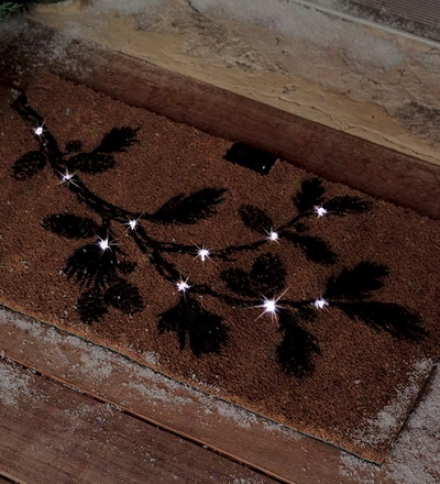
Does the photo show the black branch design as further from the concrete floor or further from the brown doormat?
the concrete floor

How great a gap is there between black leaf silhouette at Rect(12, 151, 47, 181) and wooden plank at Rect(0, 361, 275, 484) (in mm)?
563

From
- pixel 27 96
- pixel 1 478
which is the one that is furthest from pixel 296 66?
pixel 1 478

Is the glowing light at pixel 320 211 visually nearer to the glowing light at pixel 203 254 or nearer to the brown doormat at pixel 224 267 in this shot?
the brown doormat at pixel 224 267

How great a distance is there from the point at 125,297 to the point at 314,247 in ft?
1.60

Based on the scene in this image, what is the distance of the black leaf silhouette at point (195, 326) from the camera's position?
4.48ft

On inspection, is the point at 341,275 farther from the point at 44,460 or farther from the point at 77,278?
the point at 44,460

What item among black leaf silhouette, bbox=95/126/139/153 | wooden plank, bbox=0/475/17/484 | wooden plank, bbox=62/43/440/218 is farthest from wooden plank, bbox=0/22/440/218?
wooden plank, bbox=0/475/17/484

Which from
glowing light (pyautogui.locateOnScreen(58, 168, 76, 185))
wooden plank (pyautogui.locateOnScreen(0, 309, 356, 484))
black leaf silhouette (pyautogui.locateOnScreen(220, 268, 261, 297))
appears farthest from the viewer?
glowing light (pyautogui.locateOnScreen(58, 168, 76, 185))

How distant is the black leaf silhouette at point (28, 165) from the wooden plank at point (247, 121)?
0.26 meters

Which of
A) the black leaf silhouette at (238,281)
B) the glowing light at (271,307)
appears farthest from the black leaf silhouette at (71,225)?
the glowing light at (271,307)

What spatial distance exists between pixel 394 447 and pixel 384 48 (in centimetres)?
113

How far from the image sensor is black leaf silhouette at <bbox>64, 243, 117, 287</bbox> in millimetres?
1433

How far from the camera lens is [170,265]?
1438 millimetres

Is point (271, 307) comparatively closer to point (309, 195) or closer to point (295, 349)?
point (295, 349)
